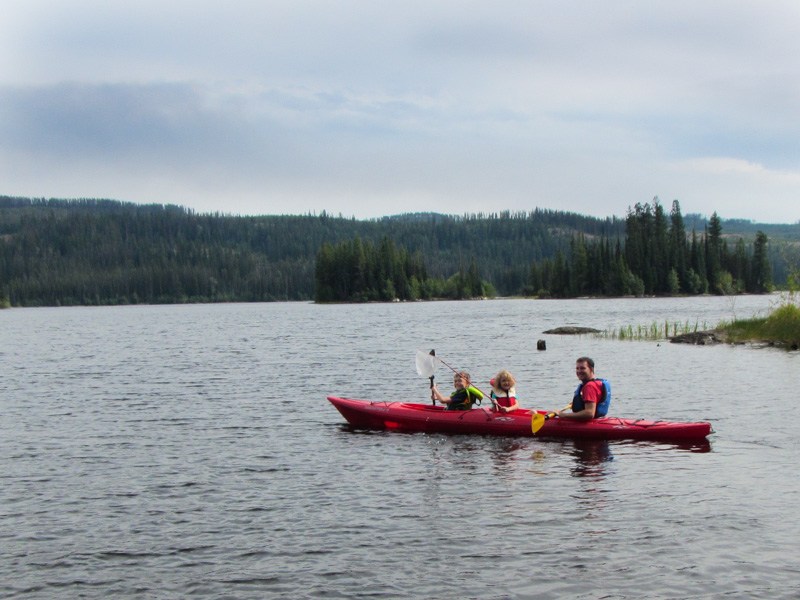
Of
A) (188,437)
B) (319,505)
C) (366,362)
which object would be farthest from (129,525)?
(366,362)

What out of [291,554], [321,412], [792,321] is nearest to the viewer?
[291,554]

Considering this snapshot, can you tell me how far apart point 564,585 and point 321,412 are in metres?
16.2

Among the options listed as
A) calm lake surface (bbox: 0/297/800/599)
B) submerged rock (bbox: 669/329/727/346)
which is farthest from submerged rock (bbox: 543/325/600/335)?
calm lake surface (bbox: 0/297/800/599)

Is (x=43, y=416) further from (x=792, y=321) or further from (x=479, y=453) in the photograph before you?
(x=792, y=321)

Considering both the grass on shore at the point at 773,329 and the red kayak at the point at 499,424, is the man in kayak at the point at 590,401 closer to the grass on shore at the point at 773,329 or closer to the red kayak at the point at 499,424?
→ the red kayak at the point at 499,424

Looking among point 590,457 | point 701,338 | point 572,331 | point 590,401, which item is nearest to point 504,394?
point 590,401

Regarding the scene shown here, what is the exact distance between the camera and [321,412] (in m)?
26.3

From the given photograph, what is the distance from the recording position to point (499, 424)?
2111 centimetres

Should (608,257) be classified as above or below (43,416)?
above

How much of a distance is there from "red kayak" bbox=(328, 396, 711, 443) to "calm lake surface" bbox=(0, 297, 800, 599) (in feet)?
1.29

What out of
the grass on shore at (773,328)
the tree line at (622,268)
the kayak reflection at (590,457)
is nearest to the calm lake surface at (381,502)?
the kayak reflection at (590,457)

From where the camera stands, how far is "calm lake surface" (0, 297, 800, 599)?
11.1 m

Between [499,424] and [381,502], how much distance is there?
267 inches

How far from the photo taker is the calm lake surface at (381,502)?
11109 millimetres
